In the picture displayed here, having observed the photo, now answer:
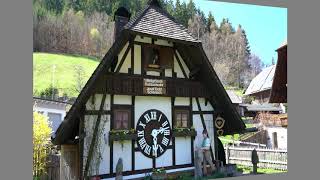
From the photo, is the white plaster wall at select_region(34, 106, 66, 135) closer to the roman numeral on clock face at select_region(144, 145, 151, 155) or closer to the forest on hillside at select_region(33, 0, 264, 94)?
the forest on hillside at select_region(33, 0, 264, 94)

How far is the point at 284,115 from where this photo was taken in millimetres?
12008

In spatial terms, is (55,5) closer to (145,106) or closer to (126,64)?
(126,64)

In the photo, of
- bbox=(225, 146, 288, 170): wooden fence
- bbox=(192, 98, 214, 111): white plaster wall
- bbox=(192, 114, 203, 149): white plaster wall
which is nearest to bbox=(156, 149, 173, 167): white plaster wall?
bbox=(192, 114, 203, 149): white plaster wall

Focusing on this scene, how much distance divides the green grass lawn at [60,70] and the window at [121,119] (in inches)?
37.1

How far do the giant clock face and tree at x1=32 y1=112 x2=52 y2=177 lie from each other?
1.90 metres

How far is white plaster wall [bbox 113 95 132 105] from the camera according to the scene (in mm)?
8727

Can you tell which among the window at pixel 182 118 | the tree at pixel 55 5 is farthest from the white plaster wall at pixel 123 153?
Result: the tree at pixel 55 5

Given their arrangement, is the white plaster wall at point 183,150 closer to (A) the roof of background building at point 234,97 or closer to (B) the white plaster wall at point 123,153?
→ (B) the white plaster wall at point 123,153

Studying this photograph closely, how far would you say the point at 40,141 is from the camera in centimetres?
809

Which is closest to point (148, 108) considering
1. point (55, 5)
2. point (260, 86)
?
point (55, 5)

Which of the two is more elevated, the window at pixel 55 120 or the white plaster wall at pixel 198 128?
the window at pixel 55 120

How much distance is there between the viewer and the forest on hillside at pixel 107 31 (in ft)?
26.1

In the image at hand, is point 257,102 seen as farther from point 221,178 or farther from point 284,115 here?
point 221,178

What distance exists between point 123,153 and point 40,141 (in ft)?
5.51
